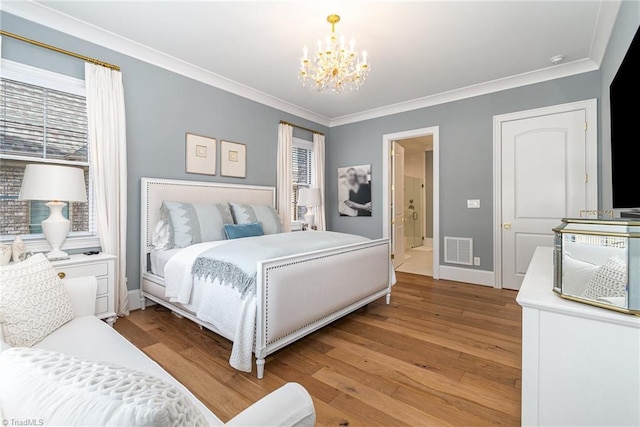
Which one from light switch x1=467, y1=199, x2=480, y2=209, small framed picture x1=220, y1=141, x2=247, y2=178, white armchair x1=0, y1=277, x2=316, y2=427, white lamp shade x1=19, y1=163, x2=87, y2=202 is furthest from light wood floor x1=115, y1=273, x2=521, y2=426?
small framed picture x1=220, y1=141, x2=247, y2=178

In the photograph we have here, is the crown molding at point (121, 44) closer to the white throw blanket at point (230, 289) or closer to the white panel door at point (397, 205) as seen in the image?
the white throw blanket at point (230, 289)

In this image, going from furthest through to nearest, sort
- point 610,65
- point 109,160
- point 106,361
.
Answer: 1. point 109,160
2. point 610,65
3. point 106,361

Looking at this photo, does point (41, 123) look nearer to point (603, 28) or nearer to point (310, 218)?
point (310, 218)

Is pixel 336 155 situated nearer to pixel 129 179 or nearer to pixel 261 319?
pixel 129 179

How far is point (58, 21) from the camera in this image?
2.53 metres

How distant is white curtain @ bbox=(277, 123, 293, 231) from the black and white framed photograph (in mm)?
1195

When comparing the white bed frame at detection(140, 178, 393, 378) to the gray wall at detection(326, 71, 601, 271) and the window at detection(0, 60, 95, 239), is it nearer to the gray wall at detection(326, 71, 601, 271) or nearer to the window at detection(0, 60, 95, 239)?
the window at detection(0, 60, 95, 239)

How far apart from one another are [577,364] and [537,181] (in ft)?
11.3

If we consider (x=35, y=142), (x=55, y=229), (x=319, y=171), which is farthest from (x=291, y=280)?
(x=319, y=171)

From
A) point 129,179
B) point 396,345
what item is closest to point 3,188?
point 129,179

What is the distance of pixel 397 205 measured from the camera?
521 cm

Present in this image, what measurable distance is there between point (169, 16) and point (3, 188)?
2004 millimetres

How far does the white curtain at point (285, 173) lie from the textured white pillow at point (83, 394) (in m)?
4.02

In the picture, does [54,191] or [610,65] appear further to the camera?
[610,65]
